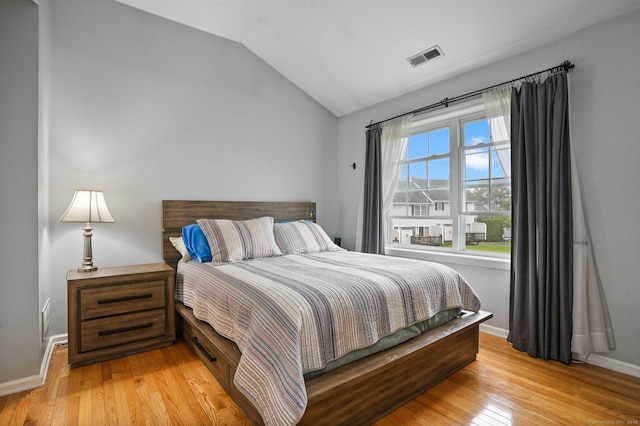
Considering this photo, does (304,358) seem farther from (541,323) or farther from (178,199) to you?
(178,199)

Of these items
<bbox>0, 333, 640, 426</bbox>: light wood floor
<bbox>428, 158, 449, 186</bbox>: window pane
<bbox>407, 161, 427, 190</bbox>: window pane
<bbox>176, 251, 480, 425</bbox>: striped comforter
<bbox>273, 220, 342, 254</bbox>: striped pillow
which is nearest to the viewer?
<bbox>176, 251, 480, 425</bbox>: striped comforter

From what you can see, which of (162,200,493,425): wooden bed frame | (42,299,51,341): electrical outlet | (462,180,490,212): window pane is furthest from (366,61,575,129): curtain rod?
(42,299,51,341): electrical outlet

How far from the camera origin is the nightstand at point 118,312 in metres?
2.27

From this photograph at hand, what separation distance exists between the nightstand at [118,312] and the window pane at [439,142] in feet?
9.63

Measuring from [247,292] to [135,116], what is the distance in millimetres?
2234

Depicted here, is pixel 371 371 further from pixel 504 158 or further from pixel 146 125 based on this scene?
pixel 146 125

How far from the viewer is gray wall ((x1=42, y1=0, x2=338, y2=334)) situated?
2.66 meters

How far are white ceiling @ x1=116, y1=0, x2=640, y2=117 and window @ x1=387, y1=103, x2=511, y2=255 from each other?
53cm

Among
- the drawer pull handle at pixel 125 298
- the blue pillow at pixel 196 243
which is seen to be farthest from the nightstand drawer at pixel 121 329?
the blue pillow at pixel 196 243

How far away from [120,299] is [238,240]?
984 millimetres

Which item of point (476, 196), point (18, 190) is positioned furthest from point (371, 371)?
point (18, 190)

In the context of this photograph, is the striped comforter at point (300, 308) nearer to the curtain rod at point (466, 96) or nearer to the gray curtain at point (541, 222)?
the gray curtain at point (541, 222)

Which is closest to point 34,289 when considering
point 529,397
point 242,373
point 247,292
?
point 247,292

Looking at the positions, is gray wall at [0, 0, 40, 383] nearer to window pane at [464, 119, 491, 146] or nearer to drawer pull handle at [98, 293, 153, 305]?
drawer pull handle at [98, 293, 153, 305]
